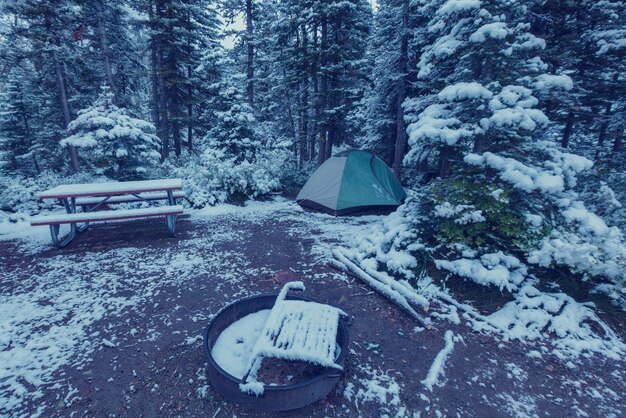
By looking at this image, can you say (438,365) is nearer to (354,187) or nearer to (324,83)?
(354,187)

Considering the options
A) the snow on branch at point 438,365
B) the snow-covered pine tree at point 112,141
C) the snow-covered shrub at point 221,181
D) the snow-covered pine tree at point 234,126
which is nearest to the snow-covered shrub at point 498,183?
the snow on branch at point 438,365

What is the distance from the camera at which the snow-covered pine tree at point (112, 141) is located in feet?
30.7

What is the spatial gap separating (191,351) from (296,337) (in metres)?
1.39

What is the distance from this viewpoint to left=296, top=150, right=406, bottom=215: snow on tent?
346 inches

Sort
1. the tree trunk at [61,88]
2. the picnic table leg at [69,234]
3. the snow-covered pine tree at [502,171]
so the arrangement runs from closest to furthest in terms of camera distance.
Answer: the snow-covered pine tree at [502,171], the picnic table leg at [69,234], the tree trunk at [61,88]

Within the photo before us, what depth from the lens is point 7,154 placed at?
18125mm

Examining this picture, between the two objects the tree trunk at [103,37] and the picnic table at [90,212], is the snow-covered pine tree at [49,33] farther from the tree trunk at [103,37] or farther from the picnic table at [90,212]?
the picnic table at [90,212]

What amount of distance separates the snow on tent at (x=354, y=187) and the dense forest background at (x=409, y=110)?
1.49m

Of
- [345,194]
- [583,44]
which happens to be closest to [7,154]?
[345,194]

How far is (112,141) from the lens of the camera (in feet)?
31.7

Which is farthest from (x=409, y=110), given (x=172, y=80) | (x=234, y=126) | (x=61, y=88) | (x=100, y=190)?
(x=61, y=88)

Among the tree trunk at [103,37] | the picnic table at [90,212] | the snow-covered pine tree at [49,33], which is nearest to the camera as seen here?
the picnic table at [90,212]

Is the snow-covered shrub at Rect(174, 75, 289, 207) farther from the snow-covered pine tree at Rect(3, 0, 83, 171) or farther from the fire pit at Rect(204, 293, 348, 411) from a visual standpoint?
the fire pit at Rect(204, 293, 348, 411)

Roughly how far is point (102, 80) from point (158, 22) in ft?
16.0
